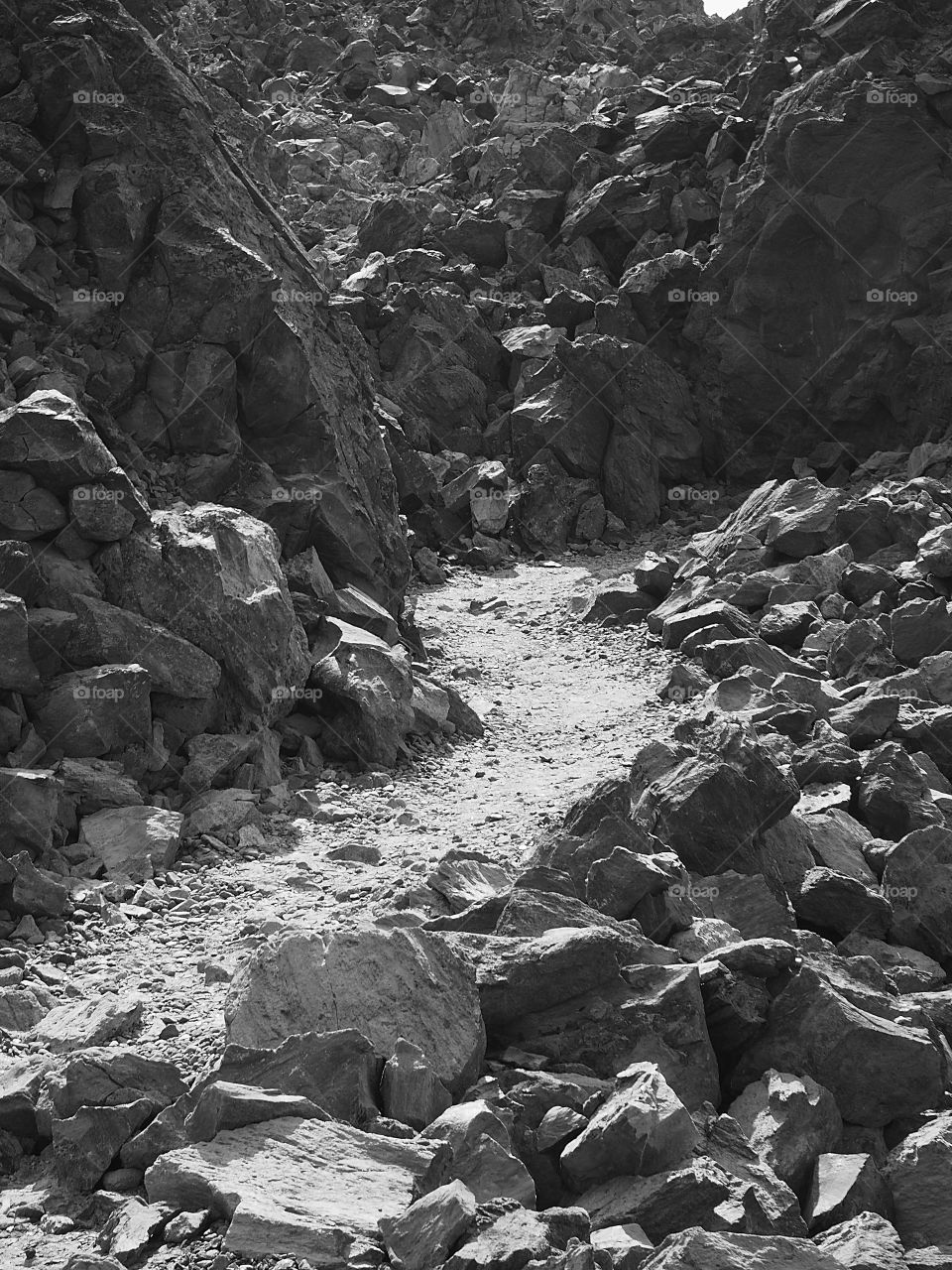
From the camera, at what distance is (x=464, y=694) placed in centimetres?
2212

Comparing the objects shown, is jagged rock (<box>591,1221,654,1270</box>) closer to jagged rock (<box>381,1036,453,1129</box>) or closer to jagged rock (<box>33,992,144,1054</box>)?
jagged rock (<box>381,1036,453,1129</box>)

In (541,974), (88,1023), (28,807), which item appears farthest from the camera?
(28,807)

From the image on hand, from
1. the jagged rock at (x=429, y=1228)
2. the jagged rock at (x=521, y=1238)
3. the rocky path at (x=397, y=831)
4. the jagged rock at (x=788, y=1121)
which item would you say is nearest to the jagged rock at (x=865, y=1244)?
the jagged rock at (x=788, y=1121)

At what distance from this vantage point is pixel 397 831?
581 inches

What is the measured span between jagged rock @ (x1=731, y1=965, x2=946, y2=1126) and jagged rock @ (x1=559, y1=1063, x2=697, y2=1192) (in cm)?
177

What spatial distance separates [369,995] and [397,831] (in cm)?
630

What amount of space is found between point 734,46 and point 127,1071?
59.4 m

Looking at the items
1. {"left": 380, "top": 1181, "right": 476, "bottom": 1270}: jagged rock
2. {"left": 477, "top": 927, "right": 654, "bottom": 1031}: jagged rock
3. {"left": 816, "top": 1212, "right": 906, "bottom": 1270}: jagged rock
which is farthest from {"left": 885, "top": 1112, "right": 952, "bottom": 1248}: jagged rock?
{"left": 380, "top": 1181, "right": 476, "bottom": 1270}: jagged rock

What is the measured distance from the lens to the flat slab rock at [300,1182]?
20.0 ft

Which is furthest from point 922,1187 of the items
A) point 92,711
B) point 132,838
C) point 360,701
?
point 360,701

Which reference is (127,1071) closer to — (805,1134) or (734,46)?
(805,1134)

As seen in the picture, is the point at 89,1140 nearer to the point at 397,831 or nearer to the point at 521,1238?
the point at 521,1238

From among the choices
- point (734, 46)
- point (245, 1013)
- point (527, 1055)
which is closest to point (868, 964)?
point (527, 1055)

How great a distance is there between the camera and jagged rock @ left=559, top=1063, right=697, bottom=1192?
6926mm
